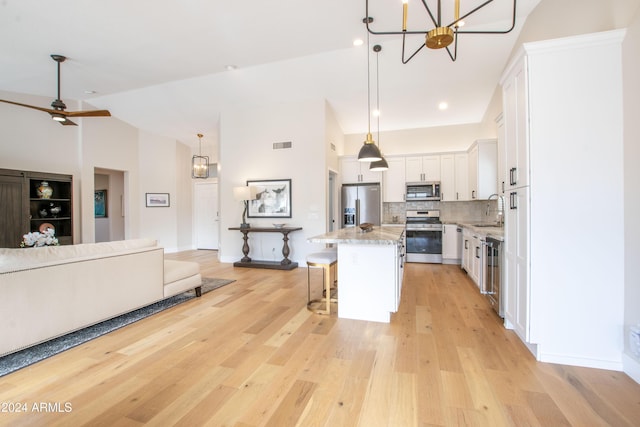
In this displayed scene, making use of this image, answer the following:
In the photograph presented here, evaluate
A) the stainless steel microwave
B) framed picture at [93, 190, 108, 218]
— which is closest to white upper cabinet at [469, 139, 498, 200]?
the stainless steel microwave

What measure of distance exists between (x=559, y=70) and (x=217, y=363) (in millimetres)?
3314

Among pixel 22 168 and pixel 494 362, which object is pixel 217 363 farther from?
pixel 22 168

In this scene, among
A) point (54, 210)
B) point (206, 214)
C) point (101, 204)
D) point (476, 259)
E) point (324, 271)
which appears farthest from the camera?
point (206, 214)

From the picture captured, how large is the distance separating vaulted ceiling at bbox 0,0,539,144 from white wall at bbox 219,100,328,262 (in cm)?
33

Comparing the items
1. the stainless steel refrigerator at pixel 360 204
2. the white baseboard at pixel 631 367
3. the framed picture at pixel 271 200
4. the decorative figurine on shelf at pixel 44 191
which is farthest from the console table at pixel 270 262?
the white baseboard at pixel 631 367

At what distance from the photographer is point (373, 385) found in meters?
1.79

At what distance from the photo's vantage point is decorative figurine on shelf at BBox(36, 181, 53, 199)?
5.11 m

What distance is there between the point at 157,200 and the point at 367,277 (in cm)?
675

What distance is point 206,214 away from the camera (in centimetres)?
824

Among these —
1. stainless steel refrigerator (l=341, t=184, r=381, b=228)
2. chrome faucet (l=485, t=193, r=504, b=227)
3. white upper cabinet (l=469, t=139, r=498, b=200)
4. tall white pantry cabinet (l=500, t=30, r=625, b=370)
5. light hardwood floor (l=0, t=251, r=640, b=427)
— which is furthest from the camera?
stainless steel refrigerator (l=341, t=184, r=381, b=228)

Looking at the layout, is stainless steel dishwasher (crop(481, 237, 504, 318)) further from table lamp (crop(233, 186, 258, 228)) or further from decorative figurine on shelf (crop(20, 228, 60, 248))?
decorative figurine on shelf (crop(20, 228, 60, 248))

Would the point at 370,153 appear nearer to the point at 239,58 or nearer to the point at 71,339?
the point at 239,58

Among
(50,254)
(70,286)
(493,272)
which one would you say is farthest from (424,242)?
(50,254)

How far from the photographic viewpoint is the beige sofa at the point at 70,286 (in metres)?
2.04
